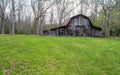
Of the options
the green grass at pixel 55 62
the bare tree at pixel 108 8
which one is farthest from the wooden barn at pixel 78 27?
the green grass at pixel 55 62

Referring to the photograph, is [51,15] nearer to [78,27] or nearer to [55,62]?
[78,27]

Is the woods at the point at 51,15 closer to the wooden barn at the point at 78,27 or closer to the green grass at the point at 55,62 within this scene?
the wooden barn at the point at 78,27

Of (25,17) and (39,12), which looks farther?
(25,17)

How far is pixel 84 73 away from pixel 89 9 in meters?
39.0

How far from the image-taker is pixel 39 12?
40656 mm

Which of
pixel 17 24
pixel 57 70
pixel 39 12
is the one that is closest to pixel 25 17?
pixel 17 24

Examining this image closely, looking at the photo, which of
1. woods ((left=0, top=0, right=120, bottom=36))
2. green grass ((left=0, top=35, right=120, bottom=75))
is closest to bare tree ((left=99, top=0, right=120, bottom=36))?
woods ((left=0, top=0, right=120, bottom=36))

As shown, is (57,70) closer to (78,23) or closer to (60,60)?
(60,60)

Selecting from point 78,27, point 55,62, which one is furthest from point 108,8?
point 55,62

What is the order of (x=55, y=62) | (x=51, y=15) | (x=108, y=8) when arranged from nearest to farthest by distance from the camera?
(x=55, y=62) < (x=108, y=8) < (x=51, y=15)

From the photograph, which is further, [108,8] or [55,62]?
[108,8]

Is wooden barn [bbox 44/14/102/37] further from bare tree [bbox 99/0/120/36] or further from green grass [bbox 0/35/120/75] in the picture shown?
green grass [bbox 0/35/120/75]

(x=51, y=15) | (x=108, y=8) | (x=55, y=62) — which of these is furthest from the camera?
(x=51, y=15)

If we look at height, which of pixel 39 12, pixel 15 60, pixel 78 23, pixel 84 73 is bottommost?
pixel 84 73
